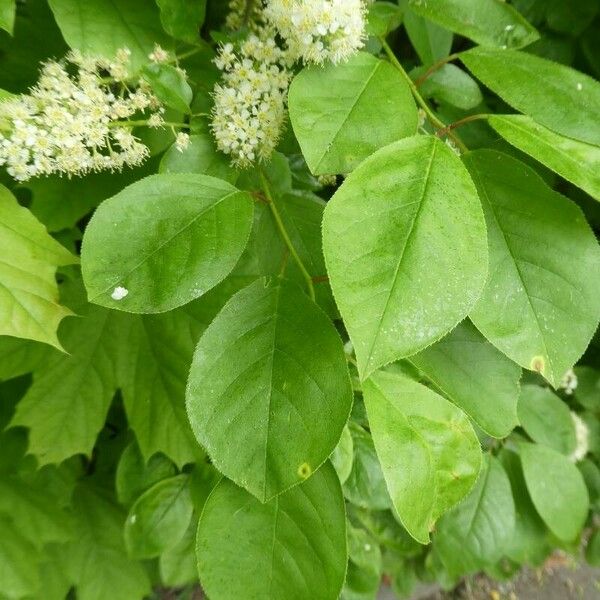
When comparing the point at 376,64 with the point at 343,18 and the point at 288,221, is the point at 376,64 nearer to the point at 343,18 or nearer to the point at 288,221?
the point at 343,18

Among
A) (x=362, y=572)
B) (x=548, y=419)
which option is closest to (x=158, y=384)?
(x=362, y=572)

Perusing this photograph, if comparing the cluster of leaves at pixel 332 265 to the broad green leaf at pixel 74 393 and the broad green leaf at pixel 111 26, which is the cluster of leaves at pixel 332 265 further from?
the broad green leaf at pixel 74 393

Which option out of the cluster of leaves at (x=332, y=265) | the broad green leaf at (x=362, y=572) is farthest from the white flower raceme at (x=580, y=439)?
the cluster of leaves at (x=332, y=265)

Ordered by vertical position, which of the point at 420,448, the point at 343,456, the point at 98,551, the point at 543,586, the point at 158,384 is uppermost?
the point at 420,448

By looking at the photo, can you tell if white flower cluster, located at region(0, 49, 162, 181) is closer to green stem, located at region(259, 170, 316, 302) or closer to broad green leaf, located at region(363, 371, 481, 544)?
green stem, located at region(259, 170, 316, 302)

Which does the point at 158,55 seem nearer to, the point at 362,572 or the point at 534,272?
the point at 534,272

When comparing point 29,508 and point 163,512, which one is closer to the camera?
point 163,512
